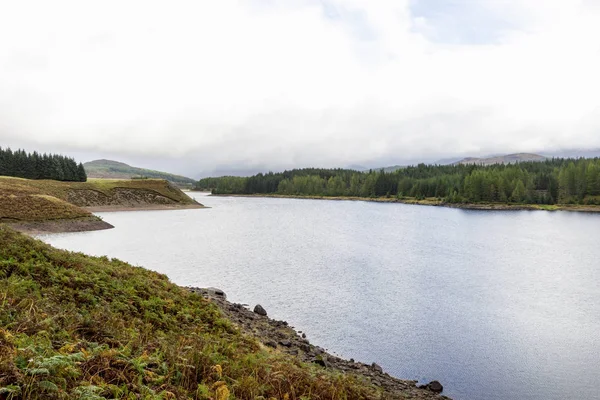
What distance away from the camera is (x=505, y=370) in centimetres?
2023

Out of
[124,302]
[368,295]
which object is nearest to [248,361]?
[124,302]

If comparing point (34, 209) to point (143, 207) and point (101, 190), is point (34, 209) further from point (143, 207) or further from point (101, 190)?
point (143, 207)

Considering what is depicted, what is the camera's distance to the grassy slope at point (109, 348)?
24.8 ft

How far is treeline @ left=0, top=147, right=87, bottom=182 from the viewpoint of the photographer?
13462cm

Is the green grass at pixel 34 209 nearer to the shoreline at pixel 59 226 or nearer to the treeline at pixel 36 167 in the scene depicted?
the shoreline at pixel 59 226

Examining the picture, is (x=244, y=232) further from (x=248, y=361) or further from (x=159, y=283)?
(x=248, y=361)

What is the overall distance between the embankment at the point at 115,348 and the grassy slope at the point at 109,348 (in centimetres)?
3

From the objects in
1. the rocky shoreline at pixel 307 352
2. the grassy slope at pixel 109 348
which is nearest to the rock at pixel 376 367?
the rocky shoreline at pixel 307 352

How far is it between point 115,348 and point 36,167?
511 ft

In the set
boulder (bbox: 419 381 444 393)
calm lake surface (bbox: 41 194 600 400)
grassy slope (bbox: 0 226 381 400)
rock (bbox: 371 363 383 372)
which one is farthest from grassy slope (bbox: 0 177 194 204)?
boulder (bbox: 419 381 444 393)

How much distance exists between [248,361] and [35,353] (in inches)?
231

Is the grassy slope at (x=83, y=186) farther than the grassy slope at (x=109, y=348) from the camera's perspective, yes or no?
Yes

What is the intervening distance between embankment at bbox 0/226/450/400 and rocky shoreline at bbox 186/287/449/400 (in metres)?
0.16

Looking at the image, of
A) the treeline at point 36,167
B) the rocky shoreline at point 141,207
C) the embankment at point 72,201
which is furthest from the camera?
the treeline at point 36,167
